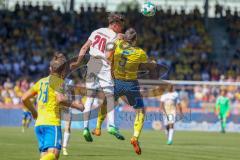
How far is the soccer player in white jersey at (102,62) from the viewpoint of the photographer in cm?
1795

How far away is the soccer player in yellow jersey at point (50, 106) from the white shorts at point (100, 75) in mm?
4915

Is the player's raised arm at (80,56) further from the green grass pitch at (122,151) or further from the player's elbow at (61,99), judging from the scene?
the player's elbow at (61,99)

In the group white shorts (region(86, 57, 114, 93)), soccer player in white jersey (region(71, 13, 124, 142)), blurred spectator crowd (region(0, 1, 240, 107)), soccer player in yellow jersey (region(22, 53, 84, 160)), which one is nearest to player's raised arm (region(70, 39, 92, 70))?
soccer player in white jersey (region(71, 13, 124, 142))

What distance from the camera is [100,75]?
19.0 meters

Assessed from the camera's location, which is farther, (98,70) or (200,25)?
(200,25)

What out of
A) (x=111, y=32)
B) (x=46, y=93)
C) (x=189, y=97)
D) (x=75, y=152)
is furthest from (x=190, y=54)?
(x=46, y=93)

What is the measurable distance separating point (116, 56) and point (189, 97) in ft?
79.3

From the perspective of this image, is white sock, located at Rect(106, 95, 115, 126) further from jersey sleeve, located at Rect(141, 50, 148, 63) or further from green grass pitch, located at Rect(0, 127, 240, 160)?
green grass pitch, located at Rect(0, 127, 240, 160)

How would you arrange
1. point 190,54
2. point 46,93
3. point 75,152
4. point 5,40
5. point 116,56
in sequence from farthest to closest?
point 190,54 < point 5,40 < point 75,152 < point 116,56 < point 46,93

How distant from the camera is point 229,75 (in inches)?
1794

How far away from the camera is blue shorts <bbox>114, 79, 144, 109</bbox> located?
60.1ft

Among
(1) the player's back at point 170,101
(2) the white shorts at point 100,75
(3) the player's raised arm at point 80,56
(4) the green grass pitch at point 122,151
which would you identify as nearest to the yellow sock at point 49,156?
(3) the player's raised arm at point 80,56

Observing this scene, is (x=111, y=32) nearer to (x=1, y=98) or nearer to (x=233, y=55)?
(x=1, y=98)

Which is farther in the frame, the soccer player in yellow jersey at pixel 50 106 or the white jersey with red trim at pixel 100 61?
the white jersey with red trim at pixel 100 61
